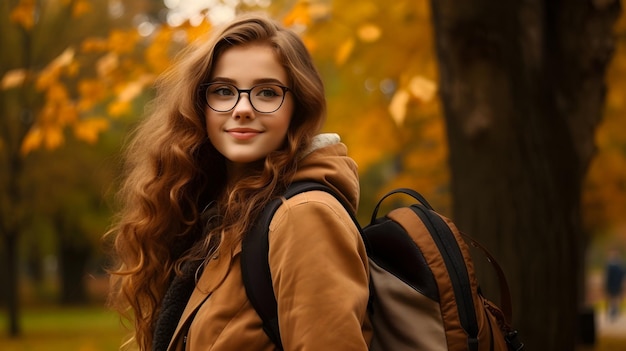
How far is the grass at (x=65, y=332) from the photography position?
16484mm

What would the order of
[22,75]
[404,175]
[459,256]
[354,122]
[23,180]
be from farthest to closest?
1. [23,180]
2. [404,175]
3. [354,122]
4. [22,75]
5. [459,256]

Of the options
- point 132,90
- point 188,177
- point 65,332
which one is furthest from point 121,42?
point 65,332

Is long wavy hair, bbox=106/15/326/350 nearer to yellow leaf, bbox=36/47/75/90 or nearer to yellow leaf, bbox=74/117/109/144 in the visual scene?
yellow leaf, bbox=36/47/75/90

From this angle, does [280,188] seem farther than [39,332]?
No

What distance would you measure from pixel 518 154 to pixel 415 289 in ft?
8.21

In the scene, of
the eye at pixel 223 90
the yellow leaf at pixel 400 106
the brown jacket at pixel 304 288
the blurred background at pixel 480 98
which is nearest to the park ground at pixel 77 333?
the blurred background at pixel 480 98

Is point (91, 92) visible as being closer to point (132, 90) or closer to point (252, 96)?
point (132, 90)

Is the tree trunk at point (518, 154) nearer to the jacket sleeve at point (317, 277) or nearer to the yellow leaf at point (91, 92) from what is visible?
the jacket sleeve at point (317, 277)

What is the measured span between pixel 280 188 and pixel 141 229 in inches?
23.2

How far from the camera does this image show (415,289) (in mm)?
2334

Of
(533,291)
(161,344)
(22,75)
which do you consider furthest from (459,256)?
(22,75)

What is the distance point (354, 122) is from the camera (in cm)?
983

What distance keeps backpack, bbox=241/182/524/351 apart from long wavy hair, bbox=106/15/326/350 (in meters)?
0.12

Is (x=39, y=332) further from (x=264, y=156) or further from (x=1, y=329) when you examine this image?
(x=264, y=156)
